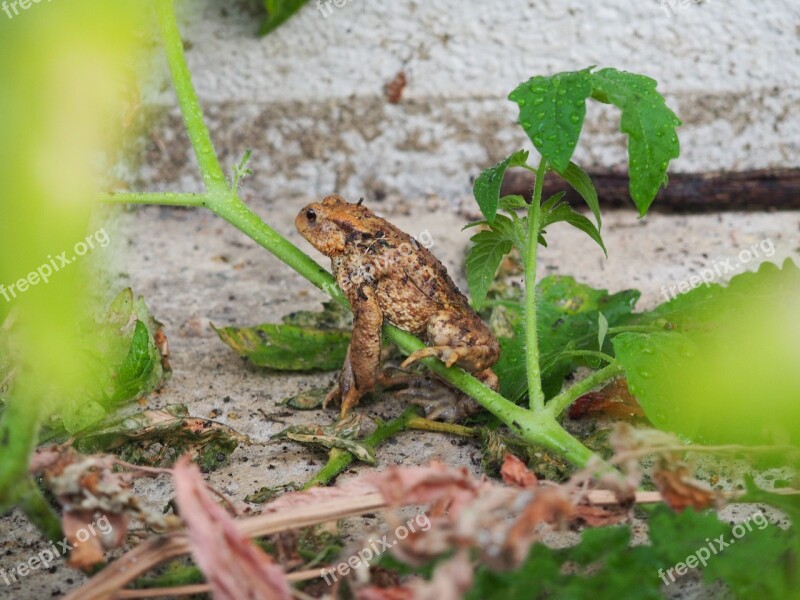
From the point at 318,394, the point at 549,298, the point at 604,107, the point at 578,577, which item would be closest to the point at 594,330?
the point at 549,298

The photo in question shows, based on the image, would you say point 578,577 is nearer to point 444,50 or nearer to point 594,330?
point 594,330

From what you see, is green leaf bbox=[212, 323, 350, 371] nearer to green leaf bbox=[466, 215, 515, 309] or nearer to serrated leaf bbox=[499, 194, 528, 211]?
green leaf bbox=[466, 215, 515, 309]

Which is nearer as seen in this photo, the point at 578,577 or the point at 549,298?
the point at 578,577

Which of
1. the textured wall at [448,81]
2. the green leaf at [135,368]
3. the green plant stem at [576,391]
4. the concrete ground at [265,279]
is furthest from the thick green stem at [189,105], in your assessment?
the textured wall at [448,81]

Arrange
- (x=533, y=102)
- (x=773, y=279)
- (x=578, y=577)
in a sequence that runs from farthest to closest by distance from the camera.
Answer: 1. (x=773, y=279)
2. (x=533, y=102)
3. (x=578, y=577)

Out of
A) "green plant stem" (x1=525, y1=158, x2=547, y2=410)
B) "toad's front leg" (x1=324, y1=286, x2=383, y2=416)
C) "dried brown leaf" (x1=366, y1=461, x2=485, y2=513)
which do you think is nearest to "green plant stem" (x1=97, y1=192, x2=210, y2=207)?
"toad's front leg" (x1=324, y1=286, x2=383, y2=416)
